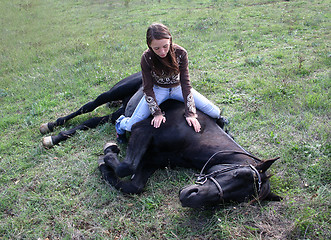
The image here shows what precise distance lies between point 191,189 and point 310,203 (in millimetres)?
1306

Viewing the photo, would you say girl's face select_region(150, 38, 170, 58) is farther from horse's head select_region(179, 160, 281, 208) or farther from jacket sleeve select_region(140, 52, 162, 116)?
horse's head select_region(179, 160, 281, 208)

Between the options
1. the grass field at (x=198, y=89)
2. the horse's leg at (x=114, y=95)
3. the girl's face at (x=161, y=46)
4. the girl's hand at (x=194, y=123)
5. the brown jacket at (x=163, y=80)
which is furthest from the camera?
the horse's leg at (x=114, y=95)

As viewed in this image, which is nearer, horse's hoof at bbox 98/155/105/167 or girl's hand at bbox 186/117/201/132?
girl's hand at bbox 186/117/201/132

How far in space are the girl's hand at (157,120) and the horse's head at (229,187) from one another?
0.96 metres

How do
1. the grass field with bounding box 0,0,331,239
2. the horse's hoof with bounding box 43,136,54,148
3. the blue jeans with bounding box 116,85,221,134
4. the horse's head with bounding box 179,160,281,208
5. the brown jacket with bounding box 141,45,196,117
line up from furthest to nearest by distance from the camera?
the horse's hoof with bounding box 43,136,54,148
the blue jeans with bounding box 116,85,221,134
the brown jacket with bounding box 141,45,196,117
the grass field with bounding box 0,0,331,239
the horse's head with bounding box 179,160,281,208

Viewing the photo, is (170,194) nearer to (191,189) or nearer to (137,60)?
(191,189)

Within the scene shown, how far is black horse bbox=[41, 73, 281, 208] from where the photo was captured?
247 centimetres

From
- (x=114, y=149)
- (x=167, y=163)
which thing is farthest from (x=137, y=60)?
(x=167, y=163)

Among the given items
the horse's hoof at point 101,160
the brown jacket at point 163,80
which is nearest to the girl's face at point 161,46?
the brown jacket at point 163,80

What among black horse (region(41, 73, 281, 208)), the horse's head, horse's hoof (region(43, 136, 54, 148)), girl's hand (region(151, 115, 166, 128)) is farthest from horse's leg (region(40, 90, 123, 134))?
the horse's head

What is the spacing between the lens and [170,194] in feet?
10.3

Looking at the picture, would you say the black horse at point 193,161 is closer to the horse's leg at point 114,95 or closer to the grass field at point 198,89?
the grass field at point 198,89

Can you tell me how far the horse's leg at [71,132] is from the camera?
423 centimetres

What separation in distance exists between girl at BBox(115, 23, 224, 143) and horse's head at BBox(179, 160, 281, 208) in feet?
2.71
